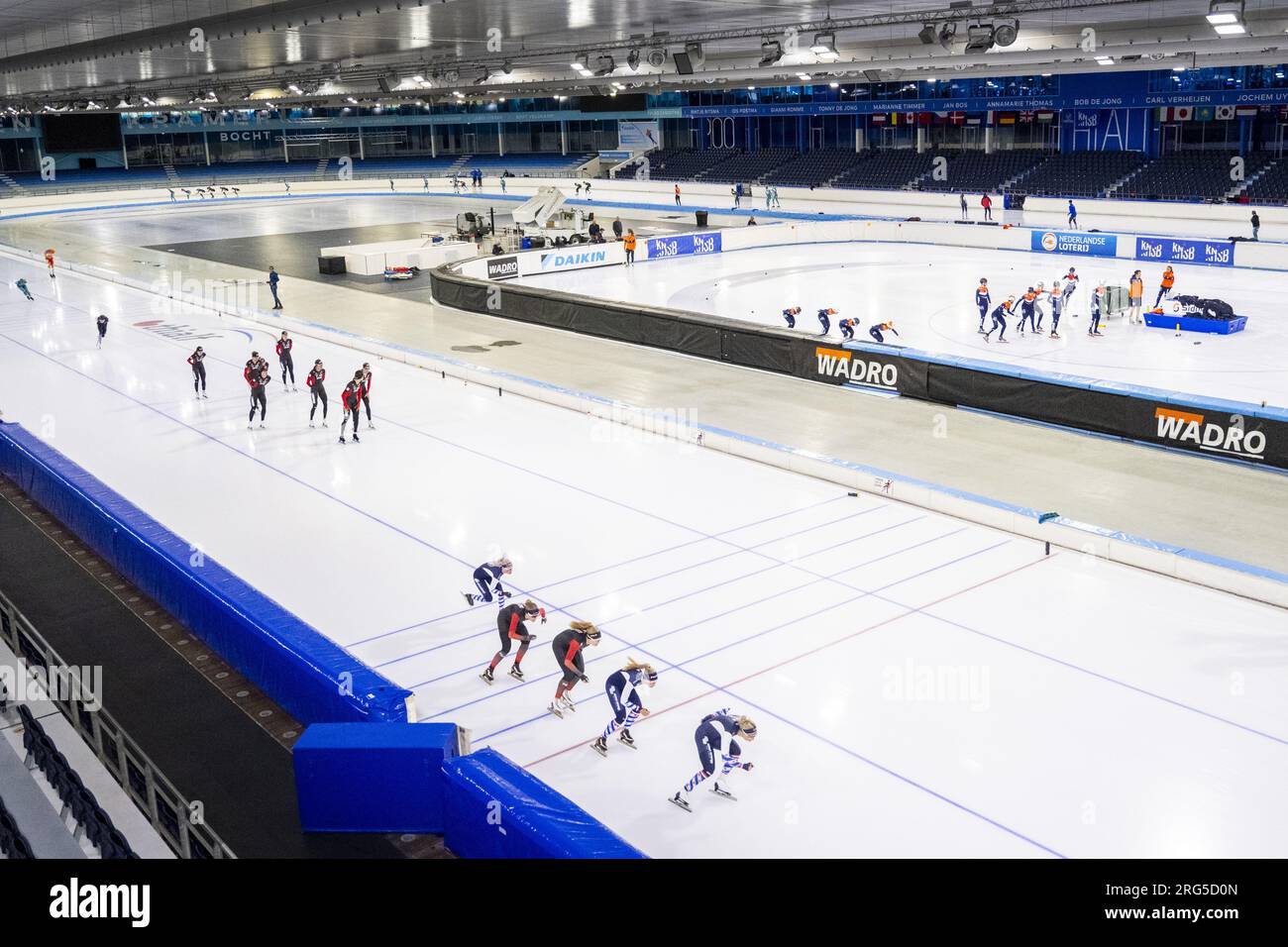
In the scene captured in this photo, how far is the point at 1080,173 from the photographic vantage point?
47.0 metres

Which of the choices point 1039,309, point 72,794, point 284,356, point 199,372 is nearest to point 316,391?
point 284,356

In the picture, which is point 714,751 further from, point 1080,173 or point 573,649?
point 1080,173

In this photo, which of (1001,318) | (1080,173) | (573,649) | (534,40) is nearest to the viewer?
(573,649)

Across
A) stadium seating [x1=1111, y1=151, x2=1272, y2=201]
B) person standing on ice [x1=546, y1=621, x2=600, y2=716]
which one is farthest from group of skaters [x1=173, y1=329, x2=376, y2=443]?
stadium seating [x1=1111, y1=151, x2=1272, y2=201]

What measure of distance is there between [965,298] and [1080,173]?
23.3m

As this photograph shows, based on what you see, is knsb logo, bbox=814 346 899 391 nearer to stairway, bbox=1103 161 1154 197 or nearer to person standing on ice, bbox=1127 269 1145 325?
person standing on ice, bbox=1127 269 1145 325

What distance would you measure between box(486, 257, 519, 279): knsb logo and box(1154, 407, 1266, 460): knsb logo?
20903 millimetres

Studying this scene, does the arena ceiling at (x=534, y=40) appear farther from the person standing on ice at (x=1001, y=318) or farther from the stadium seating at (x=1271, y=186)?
the stadium seating at (x=1271, y=186)

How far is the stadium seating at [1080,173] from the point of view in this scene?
150 ft

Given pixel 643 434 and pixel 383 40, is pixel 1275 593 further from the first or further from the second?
pixel 383 40

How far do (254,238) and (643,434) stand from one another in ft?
111

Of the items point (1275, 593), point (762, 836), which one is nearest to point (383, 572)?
point (762, 836)

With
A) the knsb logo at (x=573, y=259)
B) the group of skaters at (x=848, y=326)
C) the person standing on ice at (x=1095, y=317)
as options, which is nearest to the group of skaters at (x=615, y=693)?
the group of skaters at (x=848, y=326)
